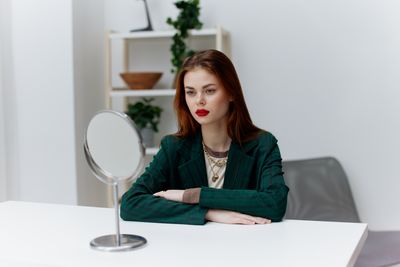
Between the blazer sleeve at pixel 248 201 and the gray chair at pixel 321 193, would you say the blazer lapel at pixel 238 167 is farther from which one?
the gray chair at pixel 321 193

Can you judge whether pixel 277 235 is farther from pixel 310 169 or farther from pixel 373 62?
pixel 373 62

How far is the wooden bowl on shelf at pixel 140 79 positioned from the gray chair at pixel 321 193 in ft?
3.00

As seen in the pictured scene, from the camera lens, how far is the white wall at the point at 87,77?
10.6 ft

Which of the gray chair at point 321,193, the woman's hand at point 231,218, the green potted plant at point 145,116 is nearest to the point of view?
the woman's hand at point 231,218

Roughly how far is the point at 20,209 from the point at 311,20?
82.4 inches

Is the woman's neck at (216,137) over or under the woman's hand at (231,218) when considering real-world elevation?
over

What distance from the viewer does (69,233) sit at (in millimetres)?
1423

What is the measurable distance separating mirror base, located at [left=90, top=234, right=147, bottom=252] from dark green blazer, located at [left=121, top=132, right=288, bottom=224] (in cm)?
23

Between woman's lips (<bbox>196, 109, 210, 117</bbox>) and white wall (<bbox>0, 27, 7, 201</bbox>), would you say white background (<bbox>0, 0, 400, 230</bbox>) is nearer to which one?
white wall (<bbox>0, 27, 7, 201</bbox>)

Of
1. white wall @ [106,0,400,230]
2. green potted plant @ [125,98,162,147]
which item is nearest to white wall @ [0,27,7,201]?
green potted plant @ [125,98,162,147]

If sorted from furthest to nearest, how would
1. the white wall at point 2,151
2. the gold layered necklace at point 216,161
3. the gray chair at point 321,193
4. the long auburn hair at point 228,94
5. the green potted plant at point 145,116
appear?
the green potted plant at point 145,116 < the white wall at point 2,151 < the gray chair at point 321,193 < the gold layered necklace at point 216,161 < the long auburn hair at point 228,94

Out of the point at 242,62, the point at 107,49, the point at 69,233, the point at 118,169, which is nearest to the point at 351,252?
the point at 118,169

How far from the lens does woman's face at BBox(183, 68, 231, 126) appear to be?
5.56 ft

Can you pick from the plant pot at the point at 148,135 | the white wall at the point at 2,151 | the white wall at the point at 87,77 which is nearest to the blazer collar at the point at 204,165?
the plant pot at the point at 148,135
